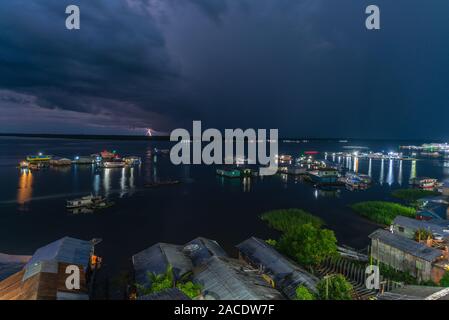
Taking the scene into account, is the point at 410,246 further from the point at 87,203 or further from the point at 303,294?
the point at 87,203

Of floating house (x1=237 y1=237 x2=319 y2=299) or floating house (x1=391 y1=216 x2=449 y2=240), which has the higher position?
floating house (x1=391 y1=216 x2=449 y2=240)

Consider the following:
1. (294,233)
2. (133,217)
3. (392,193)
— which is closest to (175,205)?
(133,217)

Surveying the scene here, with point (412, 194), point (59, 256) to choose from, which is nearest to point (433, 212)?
point (412, 194)

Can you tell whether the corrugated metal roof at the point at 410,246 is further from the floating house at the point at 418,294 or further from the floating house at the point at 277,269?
the floating house at the point at 277,269

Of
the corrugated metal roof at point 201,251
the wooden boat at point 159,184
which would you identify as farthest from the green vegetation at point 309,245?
the wooden boat at point 159,184

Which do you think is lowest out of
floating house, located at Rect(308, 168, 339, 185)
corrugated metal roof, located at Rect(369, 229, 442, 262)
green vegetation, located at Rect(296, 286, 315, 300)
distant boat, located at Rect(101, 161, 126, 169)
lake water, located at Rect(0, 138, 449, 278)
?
lake water, located at Rect(0, 138, 449, 278)

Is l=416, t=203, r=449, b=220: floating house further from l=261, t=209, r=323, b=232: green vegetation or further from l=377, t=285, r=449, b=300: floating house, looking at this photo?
l=377, t=285, r=449, b=300: floating house

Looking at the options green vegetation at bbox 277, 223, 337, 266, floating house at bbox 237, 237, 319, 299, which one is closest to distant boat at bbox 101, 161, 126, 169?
floating house at bbox 237, 237, 319, 299
